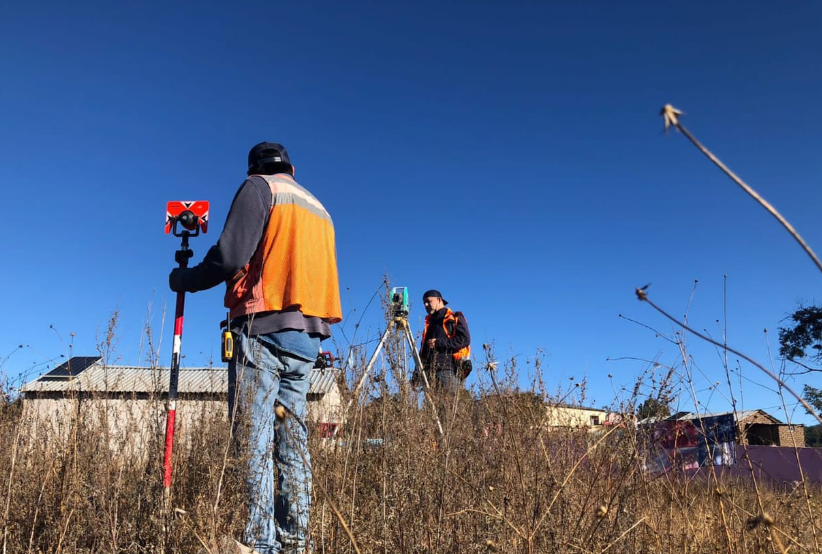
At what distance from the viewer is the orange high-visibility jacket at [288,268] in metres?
2.46

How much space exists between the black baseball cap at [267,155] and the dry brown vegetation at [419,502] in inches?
52.6

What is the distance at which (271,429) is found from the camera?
7.79 feet

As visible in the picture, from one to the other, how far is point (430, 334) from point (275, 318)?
3.85m

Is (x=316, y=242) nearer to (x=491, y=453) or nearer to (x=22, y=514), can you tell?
(x=491, y=453)

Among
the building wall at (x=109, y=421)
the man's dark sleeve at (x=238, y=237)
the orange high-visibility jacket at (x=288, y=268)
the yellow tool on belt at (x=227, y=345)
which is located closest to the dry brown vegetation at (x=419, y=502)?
the building wall at (x=109, y=421)

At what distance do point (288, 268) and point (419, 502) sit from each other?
1.15m

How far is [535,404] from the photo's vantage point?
346cm

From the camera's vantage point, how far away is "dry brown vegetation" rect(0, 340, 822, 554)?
1.90m

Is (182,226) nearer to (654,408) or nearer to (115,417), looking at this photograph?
(115,417)

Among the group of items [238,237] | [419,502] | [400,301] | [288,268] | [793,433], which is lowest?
[419,502]

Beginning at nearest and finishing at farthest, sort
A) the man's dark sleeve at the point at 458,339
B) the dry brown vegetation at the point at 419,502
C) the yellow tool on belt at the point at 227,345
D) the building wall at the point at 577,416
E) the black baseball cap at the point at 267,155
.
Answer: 1. the dry brown vegetation at the point at 419,502
2. the yellow tool on belt at the point at 227,345
3. the black baseball cap at the point at 267,155
4. the building wall at the point at 577,416
5. the man's dark sleeve at the point at 458,339

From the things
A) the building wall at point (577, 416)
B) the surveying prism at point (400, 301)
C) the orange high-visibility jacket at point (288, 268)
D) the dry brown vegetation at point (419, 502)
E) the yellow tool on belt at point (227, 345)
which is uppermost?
the surveying prism at point (400, 301)

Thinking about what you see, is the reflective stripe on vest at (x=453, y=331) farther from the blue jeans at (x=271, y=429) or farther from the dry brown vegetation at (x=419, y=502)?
the blue jeans at (x=271, y=429)

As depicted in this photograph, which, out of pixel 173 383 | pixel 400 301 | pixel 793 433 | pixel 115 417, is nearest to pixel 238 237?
pixel 173 383
